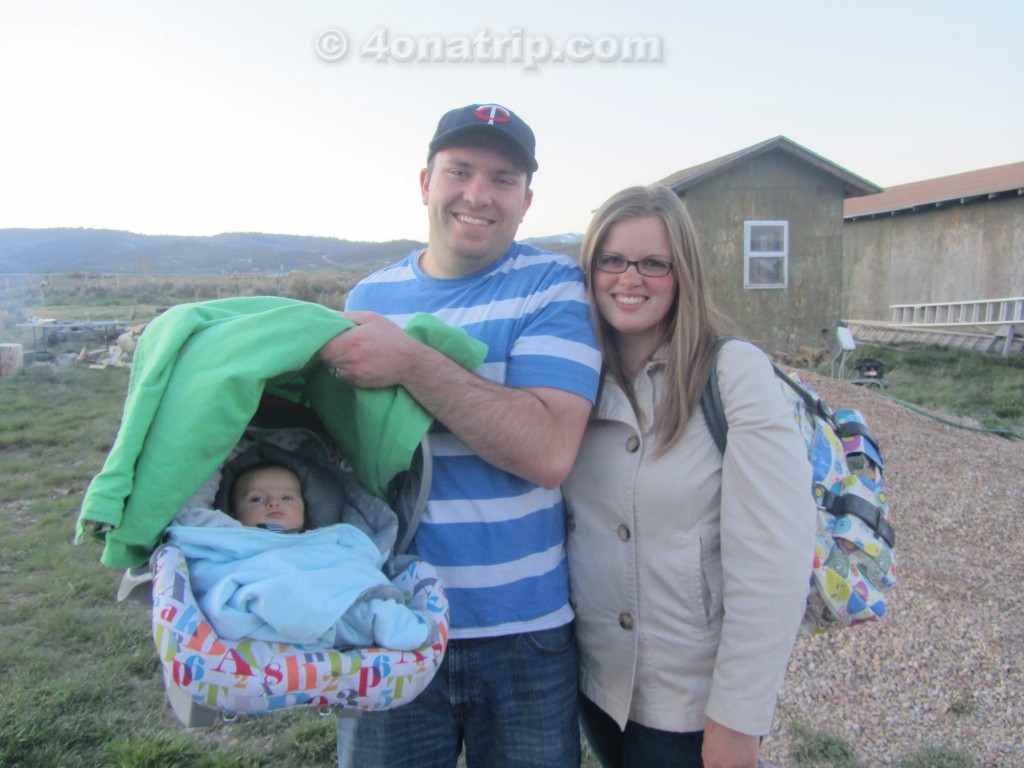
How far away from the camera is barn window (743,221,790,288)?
14.3 metres

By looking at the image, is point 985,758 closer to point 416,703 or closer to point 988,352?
point 416,703

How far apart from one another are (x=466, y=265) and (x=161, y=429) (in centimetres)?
89

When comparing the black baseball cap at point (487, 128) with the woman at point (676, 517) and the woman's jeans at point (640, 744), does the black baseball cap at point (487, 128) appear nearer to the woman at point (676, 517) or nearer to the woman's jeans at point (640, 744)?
the woman at point (676, 517)

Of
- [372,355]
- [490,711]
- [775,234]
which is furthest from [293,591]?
[775,234]

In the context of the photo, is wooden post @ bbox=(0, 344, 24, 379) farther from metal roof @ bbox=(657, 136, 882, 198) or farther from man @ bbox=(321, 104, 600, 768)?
man @ bbox=(321, 104, 600, 768)

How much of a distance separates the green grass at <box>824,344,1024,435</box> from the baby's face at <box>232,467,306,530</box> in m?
10.1

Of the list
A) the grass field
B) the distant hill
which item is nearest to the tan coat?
the grass field

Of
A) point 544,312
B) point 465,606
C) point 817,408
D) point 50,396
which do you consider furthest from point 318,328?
point 50,396

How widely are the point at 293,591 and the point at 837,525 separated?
1365mm

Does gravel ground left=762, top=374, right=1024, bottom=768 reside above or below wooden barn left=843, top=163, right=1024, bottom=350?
below

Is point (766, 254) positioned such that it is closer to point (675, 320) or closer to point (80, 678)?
point (80, 678)

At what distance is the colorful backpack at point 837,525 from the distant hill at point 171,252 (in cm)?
5164

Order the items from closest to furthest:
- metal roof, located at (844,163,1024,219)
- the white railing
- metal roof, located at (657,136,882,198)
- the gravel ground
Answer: the gravel ground < metal roof, located at (657,136,882,198) < the white railing < metal roof, located at (844,163,1024,219)

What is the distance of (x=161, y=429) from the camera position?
1672 millimetres
